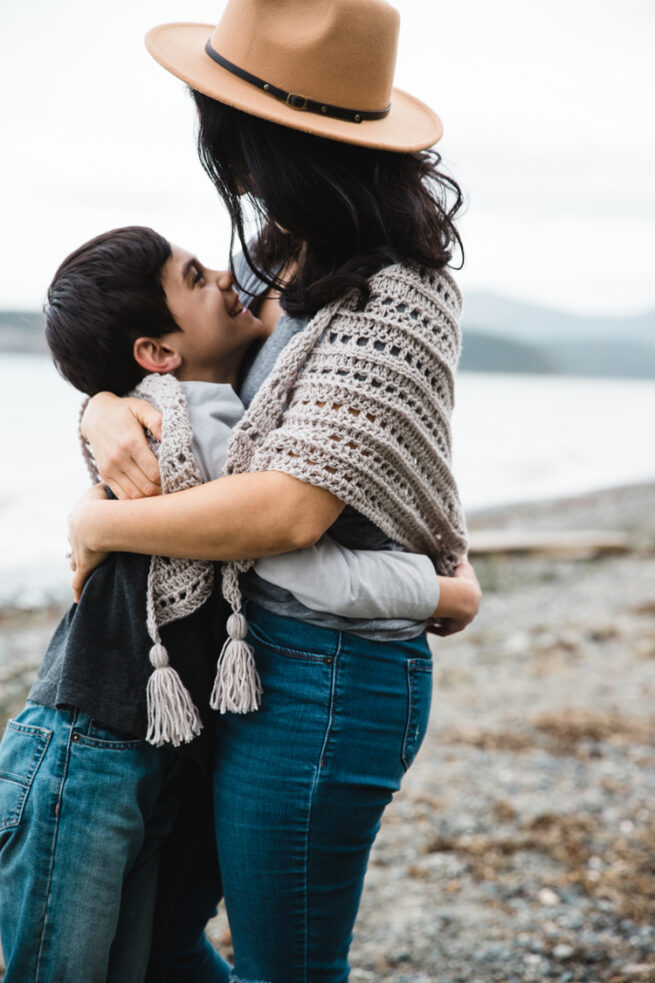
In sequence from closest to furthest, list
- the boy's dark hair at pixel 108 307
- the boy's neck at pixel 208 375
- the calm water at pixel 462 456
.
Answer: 1. the boy's dark hair at pixel 108 307
2. the boy's neck at pixel 208 375
3. the calm water at pixel 462 456

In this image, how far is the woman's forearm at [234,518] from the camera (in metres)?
1.34

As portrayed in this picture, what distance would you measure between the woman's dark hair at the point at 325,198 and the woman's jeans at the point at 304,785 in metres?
0.60

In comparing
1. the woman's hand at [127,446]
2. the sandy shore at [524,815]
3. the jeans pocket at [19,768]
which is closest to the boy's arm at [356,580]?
the woman's hand at [127,446]

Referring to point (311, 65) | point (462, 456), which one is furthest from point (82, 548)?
point (462, 456)

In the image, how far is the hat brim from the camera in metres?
1.37

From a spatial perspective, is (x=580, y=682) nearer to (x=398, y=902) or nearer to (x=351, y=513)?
(x=398, y=902)

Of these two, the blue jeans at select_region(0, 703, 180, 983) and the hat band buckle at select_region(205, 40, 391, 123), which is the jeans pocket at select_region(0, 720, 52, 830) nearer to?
the blue jeans at select_region(0, 703, 180, 983)

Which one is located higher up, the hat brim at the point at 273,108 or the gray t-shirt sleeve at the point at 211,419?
the hat brim at the point at 273,108

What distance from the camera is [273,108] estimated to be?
4.54ft

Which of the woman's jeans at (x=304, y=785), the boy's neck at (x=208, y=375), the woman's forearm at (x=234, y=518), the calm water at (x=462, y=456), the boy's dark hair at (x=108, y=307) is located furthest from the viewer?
the calm water at (x=462, y=456)

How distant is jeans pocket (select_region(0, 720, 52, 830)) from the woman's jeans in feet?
1.01

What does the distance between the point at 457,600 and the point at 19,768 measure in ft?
2.72

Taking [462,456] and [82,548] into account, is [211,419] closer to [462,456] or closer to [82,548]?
[82,548]

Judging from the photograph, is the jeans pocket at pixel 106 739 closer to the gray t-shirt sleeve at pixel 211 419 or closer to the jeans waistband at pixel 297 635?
the jeans waistband at pixel 297 635
